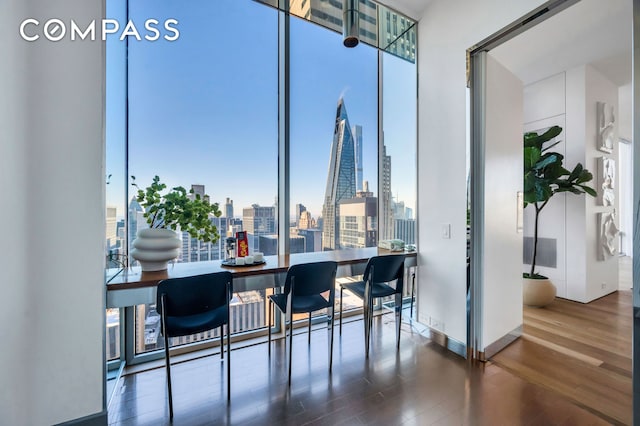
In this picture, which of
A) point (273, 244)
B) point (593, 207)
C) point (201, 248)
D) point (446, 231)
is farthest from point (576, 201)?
point (201, 248)

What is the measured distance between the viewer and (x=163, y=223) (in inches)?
85.9

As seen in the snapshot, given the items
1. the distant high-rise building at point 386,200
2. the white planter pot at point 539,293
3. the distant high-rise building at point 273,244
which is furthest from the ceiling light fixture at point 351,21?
the white planter pot at point 539,293

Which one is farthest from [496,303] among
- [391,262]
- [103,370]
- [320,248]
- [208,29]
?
[208,29]

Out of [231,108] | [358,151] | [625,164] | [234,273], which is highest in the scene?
[625,164]

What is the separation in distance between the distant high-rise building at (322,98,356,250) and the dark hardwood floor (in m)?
1.34

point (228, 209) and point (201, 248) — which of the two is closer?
point (201, 248)

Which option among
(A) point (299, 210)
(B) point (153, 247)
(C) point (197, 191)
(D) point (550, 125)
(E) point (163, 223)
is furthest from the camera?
(D) point (550, 125)

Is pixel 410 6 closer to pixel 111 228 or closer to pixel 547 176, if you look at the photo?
pixel 547 176

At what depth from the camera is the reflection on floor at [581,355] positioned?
6.26ft

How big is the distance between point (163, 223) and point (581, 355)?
12.5ft

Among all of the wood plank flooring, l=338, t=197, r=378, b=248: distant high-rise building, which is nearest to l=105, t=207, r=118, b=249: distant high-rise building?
l=338, t=197, r=378, b=248: distant high-rise building

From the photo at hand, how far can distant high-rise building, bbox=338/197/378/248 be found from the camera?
3.45 metres

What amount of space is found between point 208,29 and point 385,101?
221 centimetres

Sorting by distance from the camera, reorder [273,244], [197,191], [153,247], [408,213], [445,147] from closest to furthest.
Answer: [153,247] < [197,191] < [445,147] < [273,244] < [408,213]
